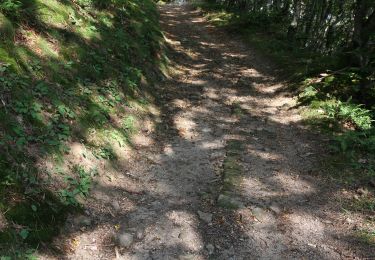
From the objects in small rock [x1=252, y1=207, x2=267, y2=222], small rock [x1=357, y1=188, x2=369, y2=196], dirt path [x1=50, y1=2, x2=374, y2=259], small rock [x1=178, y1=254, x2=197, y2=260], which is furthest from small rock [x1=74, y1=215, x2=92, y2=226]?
small rock [x1=357, y1=188, x2=369, y2=196]

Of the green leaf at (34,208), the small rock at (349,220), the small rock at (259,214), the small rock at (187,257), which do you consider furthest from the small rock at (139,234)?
the small rock at (349,220)

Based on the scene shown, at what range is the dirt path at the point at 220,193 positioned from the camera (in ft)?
16.3

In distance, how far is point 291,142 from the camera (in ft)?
26.8

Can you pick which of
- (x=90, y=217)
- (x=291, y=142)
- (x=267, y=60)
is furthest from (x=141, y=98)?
(x=267, y=60)

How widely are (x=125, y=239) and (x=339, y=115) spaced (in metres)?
6.18

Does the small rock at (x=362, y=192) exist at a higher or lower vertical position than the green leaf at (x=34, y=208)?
lower

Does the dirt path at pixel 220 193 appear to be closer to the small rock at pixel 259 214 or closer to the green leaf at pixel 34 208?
the small rock at pixel 259 214

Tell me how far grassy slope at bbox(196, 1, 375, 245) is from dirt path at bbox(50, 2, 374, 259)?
393 mm

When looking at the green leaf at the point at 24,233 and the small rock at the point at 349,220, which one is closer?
the green leaf at the point at 24,233

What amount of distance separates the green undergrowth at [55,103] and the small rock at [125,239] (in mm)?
806

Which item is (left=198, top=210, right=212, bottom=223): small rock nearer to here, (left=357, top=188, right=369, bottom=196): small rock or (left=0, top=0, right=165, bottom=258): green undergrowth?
(left=0, top=0, right=165, bottom=258): green undergrowth

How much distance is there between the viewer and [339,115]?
862cm

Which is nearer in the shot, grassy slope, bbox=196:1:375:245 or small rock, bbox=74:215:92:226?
small rock, bbox=74:215:92:226

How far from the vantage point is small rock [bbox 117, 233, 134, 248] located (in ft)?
16.1
